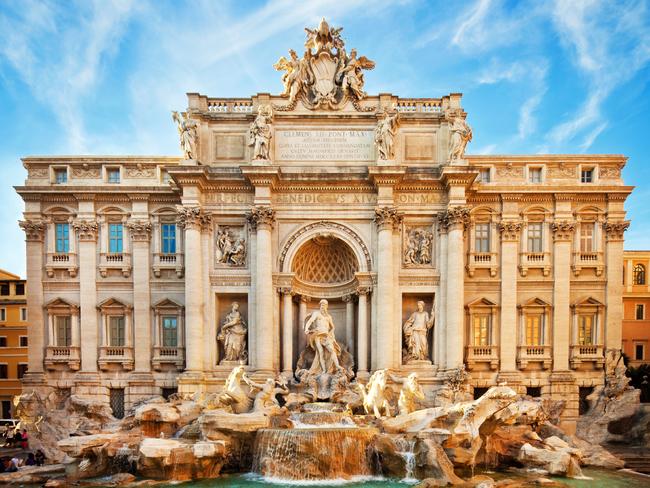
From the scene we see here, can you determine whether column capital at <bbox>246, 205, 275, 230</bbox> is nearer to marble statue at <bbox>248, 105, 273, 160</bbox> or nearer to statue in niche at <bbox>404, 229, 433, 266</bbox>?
marble statue at <bbox>248, 105, 273, 160</bbox>

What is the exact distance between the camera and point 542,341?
70.3 ft

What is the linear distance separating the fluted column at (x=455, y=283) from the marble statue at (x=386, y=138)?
12.1 ft

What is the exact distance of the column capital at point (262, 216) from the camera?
1992 cm

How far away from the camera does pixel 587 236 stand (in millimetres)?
21812

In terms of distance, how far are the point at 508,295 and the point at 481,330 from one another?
6.89 feet

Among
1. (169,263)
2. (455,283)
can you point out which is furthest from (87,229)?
(455,283)

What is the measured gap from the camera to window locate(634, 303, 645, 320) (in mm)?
30719

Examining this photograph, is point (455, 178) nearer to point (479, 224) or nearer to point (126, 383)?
point (479, 224)

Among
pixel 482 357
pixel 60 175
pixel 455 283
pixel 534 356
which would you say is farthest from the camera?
pixel 60 175

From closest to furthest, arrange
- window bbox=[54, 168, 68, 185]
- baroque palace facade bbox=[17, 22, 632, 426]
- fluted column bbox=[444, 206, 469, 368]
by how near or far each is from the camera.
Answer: fluted column bbox=[444, 206, 469, 368] < baroque palace facade bbox=[17, 22, 632, 426] < window bbox=[54, 168, 68, 185]

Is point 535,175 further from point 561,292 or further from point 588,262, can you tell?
point 561,292

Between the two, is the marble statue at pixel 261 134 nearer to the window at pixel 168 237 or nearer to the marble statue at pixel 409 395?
the window at pixel 168 237

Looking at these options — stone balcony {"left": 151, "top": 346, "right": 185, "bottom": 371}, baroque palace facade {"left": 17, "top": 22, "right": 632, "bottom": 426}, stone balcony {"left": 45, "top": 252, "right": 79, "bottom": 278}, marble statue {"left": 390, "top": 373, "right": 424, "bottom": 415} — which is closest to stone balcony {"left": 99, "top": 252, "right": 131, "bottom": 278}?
baroque palace facade {"left": 17, "top": 22, "right": 632, "bottom": 426}

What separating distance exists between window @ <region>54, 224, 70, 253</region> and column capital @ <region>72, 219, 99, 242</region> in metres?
0.75
